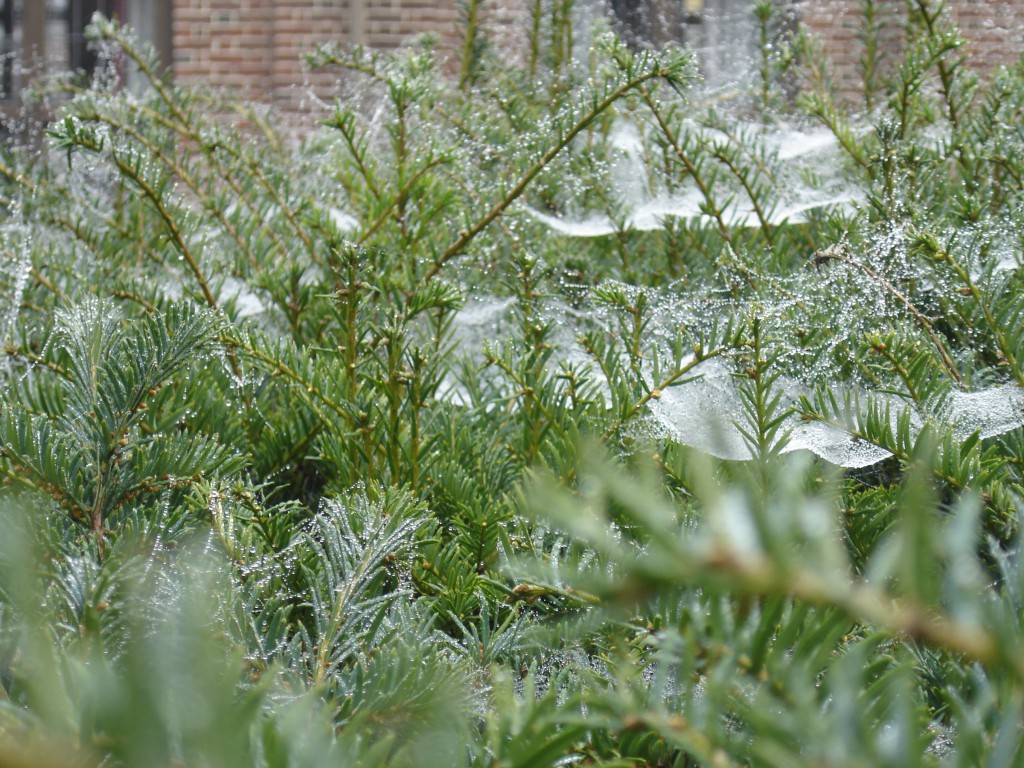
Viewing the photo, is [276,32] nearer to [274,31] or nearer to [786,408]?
[274,31]

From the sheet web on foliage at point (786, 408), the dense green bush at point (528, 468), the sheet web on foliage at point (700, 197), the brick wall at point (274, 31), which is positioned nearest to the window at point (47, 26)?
the brick wall at point (274, 31)

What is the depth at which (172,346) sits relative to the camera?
1.62 ft

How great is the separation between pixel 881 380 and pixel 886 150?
0.89 feet

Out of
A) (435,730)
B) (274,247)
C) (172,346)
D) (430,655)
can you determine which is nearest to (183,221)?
(274,247)

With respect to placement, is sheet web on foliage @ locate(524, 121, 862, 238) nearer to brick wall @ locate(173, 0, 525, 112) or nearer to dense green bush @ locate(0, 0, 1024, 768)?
dense green bush @ locate(0, 0, 1024, 768)

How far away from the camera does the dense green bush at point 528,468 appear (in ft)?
0.63

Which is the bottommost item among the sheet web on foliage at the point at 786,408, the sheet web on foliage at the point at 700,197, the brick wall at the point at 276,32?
the sheet web on foliage at the point at 786,408

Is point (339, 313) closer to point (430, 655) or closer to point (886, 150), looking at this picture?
point (430, 655)

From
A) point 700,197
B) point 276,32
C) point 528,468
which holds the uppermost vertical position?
point 276,32

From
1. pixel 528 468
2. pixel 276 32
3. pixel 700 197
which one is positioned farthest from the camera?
pixel 276 32

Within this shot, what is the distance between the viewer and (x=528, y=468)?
582 mm

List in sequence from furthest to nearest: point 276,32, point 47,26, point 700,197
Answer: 1. point 47,26
2. point 276,32
3. point 700,197

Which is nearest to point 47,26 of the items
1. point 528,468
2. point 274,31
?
point 274,31

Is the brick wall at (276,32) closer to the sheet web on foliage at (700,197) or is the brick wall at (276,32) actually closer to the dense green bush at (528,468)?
the sheet web on foliage at (700,197)
